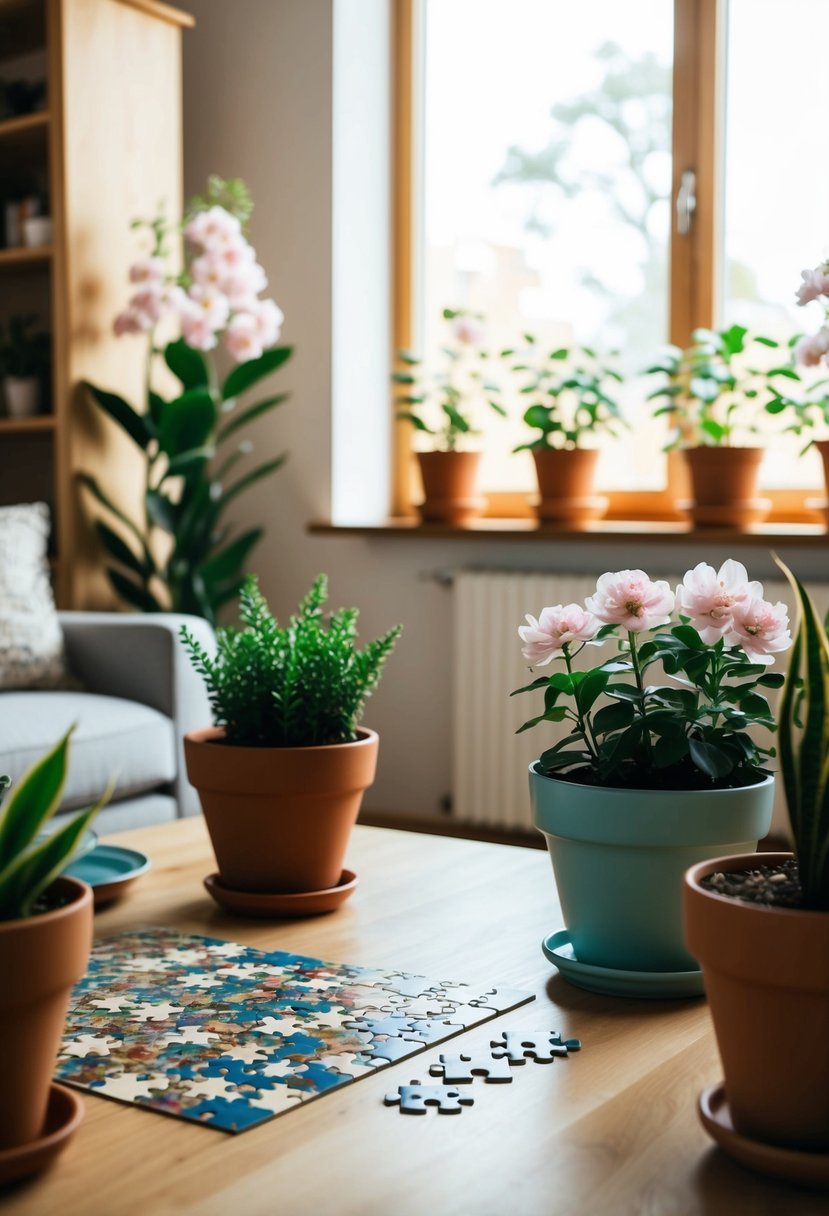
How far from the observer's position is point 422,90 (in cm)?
389

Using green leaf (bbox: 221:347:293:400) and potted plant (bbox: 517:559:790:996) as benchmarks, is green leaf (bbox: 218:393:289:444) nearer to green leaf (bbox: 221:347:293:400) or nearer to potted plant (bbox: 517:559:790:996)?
green leaf (bbox: 221:347:293:400)

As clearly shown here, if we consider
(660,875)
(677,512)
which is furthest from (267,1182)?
(677,512)

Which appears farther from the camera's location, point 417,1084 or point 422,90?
point 422,90

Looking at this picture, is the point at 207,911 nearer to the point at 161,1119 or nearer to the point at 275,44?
the point at 161,1119

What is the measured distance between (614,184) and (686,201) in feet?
0.74

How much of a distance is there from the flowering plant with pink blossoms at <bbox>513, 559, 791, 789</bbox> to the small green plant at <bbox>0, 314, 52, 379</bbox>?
9.37ft

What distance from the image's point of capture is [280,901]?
4.30 feet

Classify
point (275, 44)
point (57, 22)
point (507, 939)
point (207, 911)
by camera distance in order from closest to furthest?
1. point (507, 939)
2. point (207, 911)
3. point (57, 22)
4. point (275, 44)

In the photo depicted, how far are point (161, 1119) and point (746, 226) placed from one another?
2.96m

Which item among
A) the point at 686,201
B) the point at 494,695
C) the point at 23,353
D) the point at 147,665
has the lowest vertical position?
the point at 494,695

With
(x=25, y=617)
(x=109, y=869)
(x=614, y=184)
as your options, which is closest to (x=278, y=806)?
(x=109, y=869)

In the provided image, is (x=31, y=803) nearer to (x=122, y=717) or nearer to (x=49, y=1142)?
(x=49, y=1142)

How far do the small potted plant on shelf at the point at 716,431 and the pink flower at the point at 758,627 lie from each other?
2074 millimetres

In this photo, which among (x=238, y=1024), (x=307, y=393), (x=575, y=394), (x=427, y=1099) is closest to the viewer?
(x=427, y=1099)
